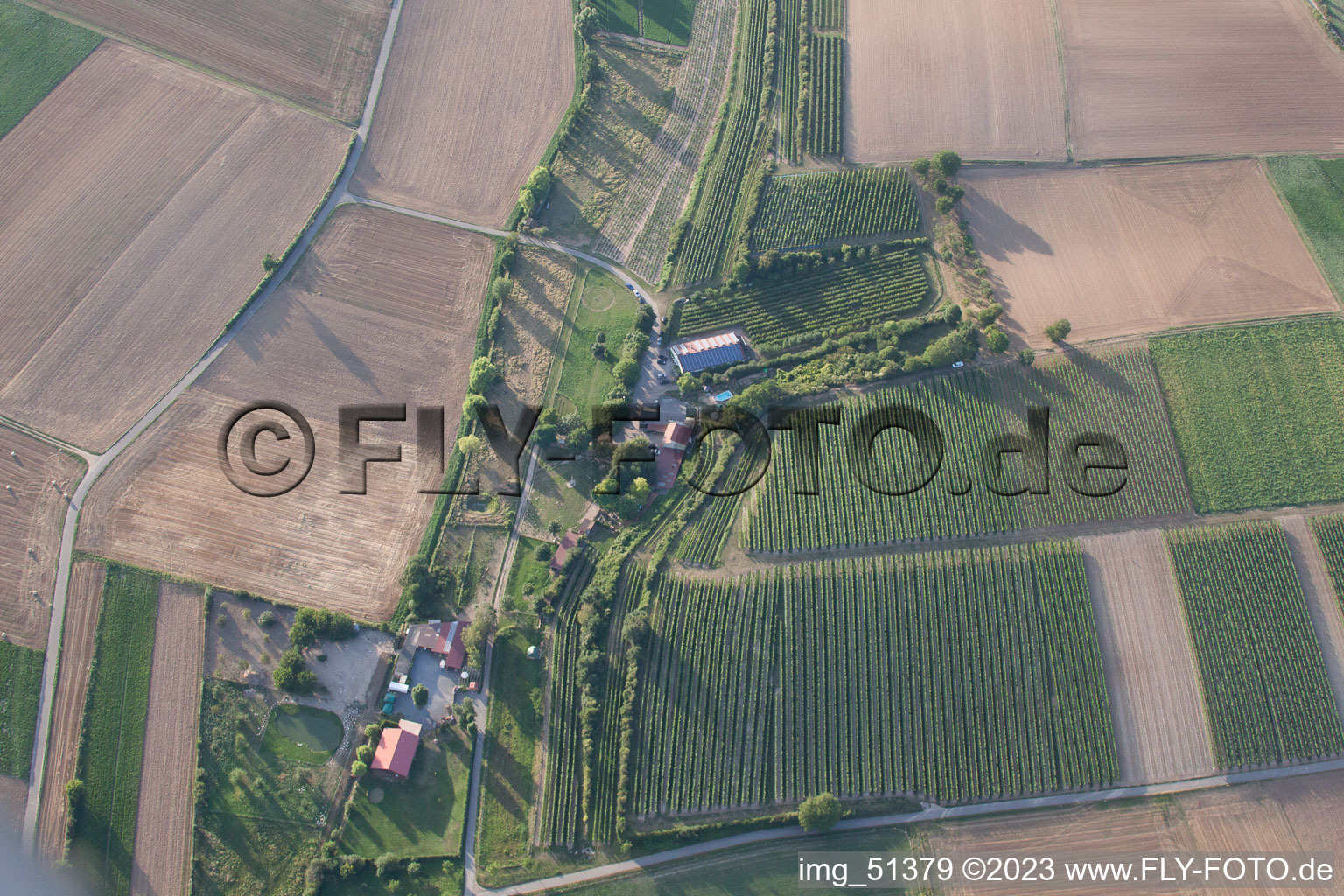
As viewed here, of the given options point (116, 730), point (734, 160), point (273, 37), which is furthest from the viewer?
point (273, 37)

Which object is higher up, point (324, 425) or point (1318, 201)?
point (1318, 201)

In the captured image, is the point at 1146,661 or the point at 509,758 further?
the point at 1146,661

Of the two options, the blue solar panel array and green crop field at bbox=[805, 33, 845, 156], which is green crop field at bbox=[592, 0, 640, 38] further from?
the blue solar panel array

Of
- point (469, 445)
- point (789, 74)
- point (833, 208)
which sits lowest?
point (469, 445)

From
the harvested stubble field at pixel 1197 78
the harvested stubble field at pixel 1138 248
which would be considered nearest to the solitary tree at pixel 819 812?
the harvested stubble field at pixel 1138 248

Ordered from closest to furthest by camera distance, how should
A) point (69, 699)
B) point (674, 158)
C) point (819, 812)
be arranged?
point (819, 812) < point (69, 699) < point (674, 158)

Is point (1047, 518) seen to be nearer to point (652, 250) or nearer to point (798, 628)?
point (798, 628)

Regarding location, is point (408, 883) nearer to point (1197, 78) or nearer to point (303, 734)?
point (303, 734)

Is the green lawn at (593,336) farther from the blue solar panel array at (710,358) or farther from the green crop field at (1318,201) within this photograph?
the green crop field at (1318,201)

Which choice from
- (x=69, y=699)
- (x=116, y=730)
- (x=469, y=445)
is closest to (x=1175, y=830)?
(x=469, y=445)
